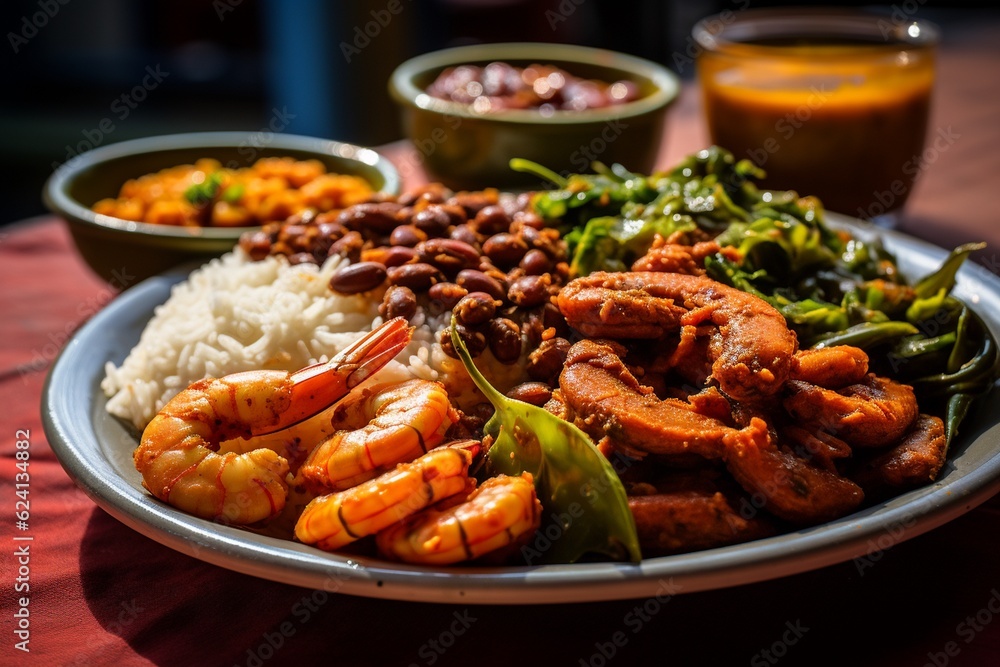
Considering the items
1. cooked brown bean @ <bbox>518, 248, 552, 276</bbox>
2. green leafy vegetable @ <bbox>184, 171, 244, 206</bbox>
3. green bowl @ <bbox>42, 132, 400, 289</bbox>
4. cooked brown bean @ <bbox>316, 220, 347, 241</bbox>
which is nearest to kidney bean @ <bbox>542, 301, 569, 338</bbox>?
Result: cooked brown bean @ <bbox>518, 248, 552, 276</bbox>

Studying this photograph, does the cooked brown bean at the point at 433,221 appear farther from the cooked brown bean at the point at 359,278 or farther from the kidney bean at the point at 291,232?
the kidney bean at the point at 291,232

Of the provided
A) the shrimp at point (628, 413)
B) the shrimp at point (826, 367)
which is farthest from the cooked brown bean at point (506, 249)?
the shrimp at point (826, 367)

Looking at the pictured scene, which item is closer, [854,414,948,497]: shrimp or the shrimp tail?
[854,414,948,497]: shrimp

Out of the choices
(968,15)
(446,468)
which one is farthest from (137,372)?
(968,15)

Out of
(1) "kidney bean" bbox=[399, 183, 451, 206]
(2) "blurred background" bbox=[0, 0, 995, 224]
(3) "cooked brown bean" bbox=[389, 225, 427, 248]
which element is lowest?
(2) "blurred background" bbox=[0, 0, 995, 224]

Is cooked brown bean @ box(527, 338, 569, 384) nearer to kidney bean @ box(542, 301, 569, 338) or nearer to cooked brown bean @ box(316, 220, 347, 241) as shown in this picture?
kidney bean @ box(542, 301, 569, 338)

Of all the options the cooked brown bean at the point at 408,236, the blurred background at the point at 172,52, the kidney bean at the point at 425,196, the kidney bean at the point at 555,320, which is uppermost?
the kidney bean at the point at 425,196
